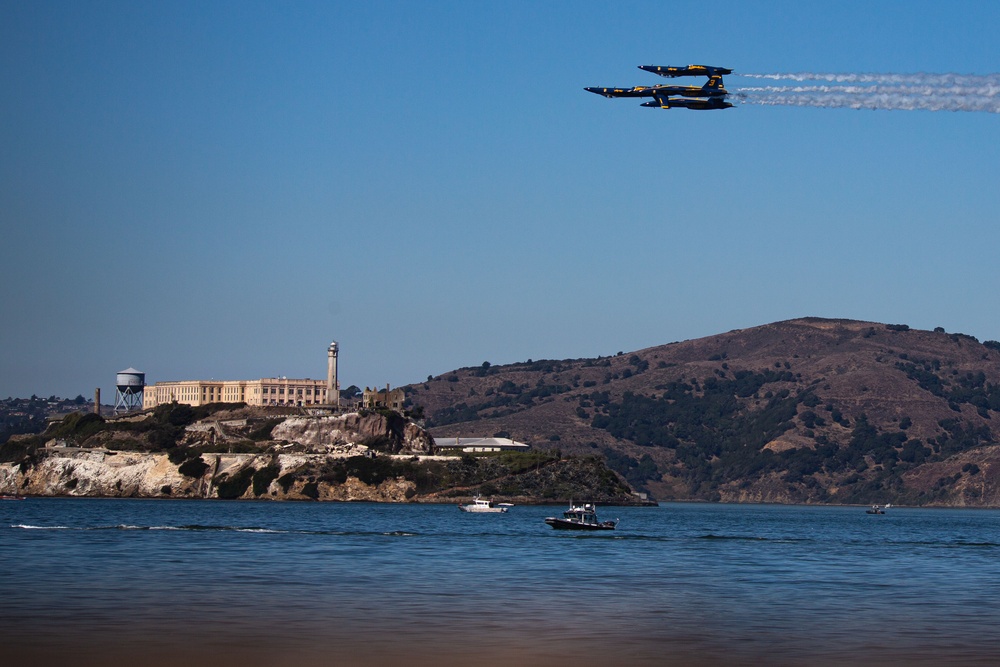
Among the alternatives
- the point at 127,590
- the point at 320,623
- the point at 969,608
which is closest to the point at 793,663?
the point at 320,623

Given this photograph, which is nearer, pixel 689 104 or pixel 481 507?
pixel 689 104

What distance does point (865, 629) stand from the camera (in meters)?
45.4

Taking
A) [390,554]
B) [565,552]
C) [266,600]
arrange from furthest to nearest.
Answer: [565,552] < [390,554] < [266,600]

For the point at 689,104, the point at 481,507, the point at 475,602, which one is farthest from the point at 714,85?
the point at 481,507

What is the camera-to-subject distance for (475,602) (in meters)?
52.2

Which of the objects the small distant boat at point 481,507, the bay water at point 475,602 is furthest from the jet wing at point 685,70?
the small distant boat at point 481,507

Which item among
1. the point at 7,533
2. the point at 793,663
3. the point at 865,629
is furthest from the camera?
the point at 7,533

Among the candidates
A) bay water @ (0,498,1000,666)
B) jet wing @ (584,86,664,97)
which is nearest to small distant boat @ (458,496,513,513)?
bay water @ (0,498,1000,666)

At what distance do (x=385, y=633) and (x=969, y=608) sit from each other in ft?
81.5

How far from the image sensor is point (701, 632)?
44.2 m

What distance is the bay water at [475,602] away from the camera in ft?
126

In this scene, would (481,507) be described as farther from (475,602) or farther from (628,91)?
(475,602)

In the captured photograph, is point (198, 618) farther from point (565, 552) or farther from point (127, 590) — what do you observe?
point (565, 552)

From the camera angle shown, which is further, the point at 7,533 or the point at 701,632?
the point at 7,533
